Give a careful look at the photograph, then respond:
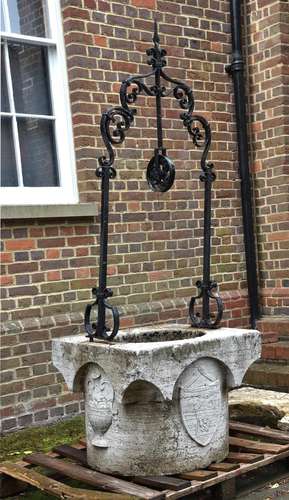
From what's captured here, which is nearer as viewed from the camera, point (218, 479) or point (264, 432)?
point (218, 479)

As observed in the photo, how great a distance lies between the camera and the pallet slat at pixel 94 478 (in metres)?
3.24

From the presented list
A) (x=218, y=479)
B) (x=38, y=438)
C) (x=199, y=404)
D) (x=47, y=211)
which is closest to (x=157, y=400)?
(x=199, y=404)

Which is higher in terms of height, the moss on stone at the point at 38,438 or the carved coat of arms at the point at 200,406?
the carved coat of arms at the point at 200,406

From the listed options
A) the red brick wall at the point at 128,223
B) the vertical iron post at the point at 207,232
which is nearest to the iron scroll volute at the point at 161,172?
the vertical iron post at the point at 207,232

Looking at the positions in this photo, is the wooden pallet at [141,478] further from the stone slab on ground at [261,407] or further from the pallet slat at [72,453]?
the stone slab on ground at [261,407]

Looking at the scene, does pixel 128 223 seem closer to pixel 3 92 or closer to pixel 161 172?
pixel 3 92

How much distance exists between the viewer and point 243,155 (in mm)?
6543

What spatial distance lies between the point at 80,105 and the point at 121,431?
9.74ft

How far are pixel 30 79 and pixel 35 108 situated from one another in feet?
0.82

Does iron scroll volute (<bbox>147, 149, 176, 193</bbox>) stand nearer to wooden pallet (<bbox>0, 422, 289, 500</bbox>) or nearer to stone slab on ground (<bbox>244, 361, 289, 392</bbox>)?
wooden pallet (<bbox>0, 422, 289, 500</bbox>)

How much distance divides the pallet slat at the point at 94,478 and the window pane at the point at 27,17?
11.5ft

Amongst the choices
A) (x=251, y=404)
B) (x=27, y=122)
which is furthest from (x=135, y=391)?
(x=27, y=122)

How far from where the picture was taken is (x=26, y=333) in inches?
196

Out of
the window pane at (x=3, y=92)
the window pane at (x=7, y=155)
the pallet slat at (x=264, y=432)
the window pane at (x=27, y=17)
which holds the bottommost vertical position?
the pallet slat at (x=264, y=432)
